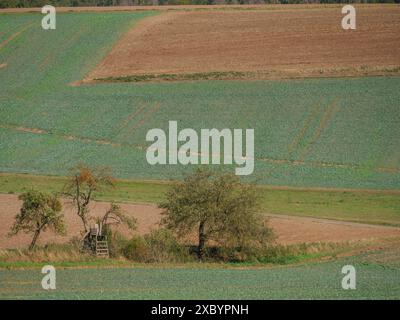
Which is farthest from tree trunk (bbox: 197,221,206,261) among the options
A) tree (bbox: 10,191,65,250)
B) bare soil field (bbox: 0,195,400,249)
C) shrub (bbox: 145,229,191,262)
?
tree (bbox: 10,191,65,250)

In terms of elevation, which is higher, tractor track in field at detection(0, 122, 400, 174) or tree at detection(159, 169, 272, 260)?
tractor track in field at detection(0, 122, 400, 174)

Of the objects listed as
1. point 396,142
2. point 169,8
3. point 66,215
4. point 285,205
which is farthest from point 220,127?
point 169,8

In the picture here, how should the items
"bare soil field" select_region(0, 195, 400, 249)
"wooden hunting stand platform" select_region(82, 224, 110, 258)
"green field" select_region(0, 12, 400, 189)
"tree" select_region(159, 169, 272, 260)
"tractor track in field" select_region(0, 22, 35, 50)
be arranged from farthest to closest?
"tractor track in field" select_region(0, 22, 35, 50)
"green field" select_region(0, 12, 400, 189)
"bare soil field" select_region(0, 195, 400, 249)
"tree" select_region(159, 169, 272, 260)
"wooden hunting stand platform" select_region(82, 224, 110, 258)

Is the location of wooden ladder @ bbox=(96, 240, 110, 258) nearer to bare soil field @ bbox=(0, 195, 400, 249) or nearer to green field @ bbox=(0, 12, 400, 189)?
bare soil field @ bbox=(0, 195, 400, 249)

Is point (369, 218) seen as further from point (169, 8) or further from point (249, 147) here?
point (169, 8)

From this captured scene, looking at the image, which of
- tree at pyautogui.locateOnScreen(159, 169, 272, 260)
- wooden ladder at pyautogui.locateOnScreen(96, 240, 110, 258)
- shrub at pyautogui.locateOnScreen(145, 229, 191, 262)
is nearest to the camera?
wooden ladder at pyautogui.locateOnScreen(96, 240, 110, 258)

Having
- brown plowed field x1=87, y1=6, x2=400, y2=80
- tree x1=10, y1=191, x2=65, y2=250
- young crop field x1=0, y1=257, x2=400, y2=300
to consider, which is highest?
brown plowed field x1=87, y1=6, x2=400, y2=80

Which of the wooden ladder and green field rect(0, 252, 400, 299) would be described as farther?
the wooden ladder
